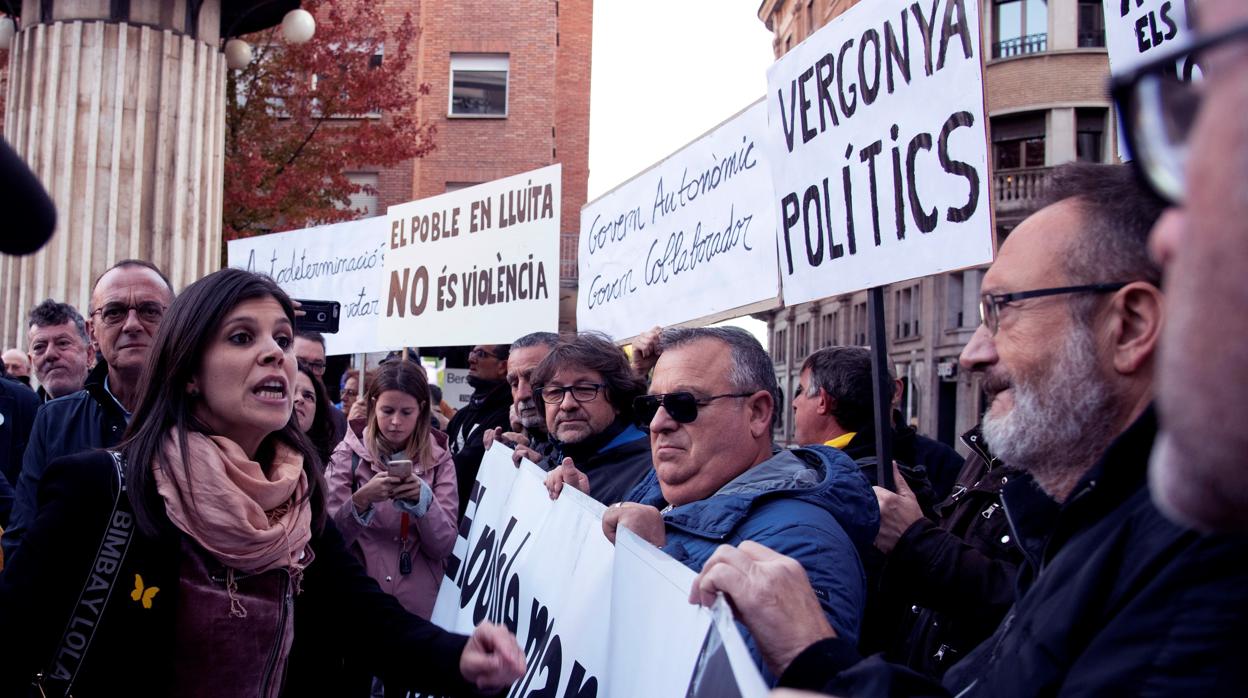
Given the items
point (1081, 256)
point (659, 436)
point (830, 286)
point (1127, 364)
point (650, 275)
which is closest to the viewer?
point (1127, 364)

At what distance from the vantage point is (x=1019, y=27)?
109ft

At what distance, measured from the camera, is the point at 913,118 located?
311 centimetres

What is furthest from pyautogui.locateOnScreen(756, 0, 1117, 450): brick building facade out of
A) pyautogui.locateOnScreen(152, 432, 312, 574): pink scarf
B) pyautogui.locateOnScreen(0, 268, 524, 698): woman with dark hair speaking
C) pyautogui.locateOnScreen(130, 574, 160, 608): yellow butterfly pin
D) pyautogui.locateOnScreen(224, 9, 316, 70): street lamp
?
pyautogui.locateOnScreen(130, 574, 160, 608): yellow butterfly pin

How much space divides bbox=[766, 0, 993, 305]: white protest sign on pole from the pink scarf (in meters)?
1.76

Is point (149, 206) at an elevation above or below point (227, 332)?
above

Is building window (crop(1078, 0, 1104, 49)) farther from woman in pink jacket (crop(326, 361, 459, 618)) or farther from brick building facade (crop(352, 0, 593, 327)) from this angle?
woman in pink jacket (crop(326, 361, 459, 618))

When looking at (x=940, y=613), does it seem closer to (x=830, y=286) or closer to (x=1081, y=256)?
(x=830, y=286)

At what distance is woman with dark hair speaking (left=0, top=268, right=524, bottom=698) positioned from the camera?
2.15m

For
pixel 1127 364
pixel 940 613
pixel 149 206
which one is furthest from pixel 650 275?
pixel 149 206

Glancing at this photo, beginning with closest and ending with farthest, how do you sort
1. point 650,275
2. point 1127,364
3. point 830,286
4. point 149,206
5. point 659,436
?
point 1127,364
point 659,436
point 830,286
point 650,275
point 149,206

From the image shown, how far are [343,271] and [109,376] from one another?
4986 mm

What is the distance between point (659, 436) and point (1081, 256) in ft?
4.41

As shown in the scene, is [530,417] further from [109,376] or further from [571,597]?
[571,597]

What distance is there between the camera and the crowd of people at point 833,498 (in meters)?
0.75
